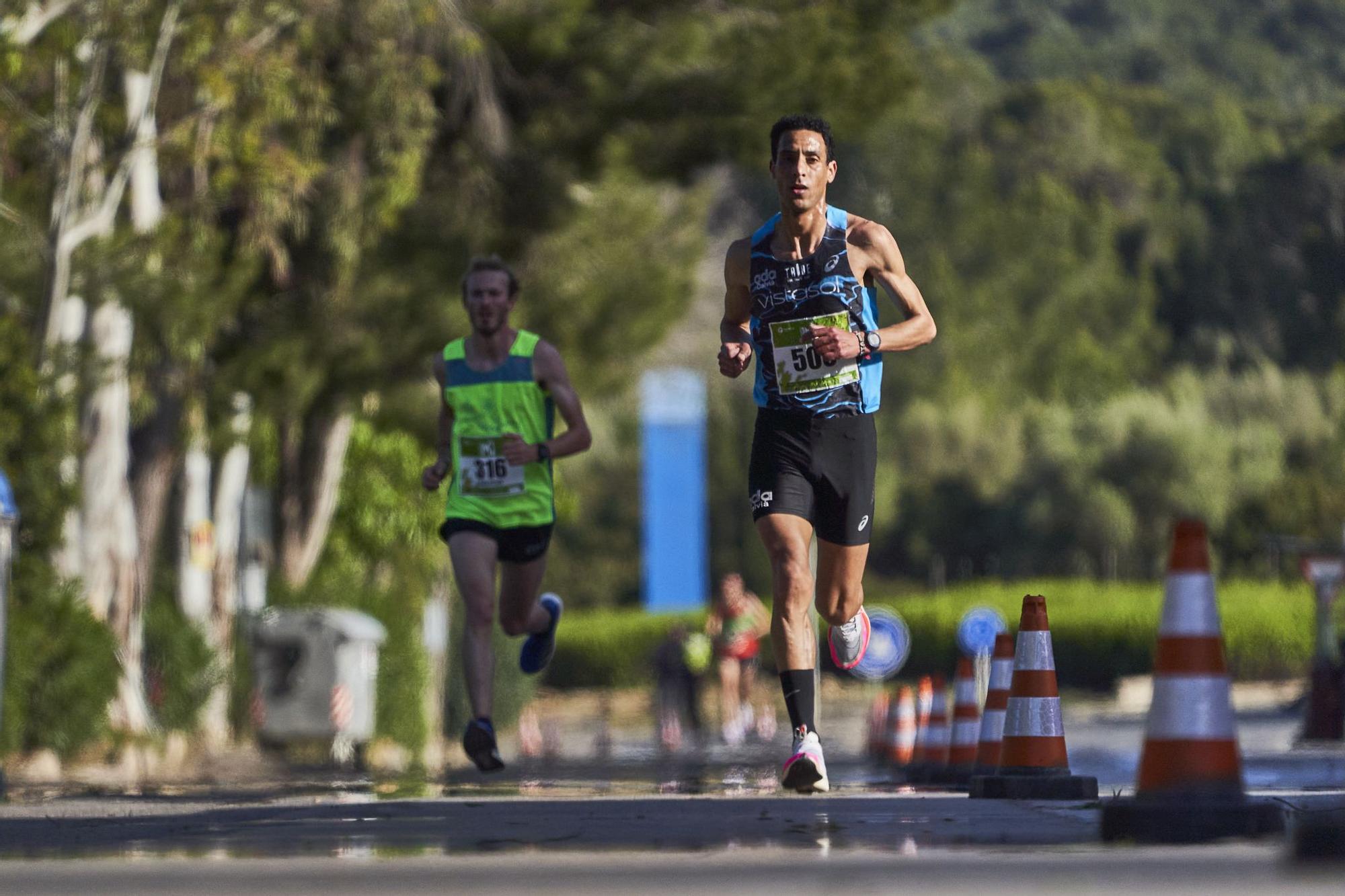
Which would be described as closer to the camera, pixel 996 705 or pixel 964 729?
pixel 996 705

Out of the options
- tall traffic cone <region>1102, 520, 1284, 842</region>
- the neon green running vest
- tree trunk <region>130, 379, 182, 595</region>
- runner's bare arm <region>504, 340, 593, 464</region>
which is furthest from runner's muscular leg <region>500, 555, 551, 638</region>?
tree trunk <region>130, 379, 182, 595</region>

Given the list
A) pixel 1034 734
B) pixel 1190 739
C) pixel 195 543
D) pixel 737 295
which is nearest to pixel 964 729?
pixel 1034 734

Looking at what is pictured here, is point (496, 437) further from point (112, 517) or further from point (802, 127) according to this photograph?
point (112, 517)

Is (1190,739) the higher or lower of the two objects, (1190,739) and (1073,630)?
the lower

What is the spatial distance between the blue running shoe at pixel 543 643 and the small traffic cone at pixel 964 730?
1868mm

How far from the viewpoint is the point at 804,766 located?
8953mm

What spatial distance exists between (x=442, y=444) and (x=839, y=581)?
230 cm

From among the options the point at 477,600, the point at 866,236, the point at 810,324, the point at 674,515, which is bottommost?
the point at 477,600

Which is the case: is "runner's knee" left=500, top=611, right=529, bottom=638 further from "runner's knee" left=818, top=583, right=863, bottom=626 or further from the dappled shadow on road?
"runner's knee" left=818, top=583, right=863, bottom=626

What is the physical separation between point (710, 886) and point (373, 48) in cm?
1717

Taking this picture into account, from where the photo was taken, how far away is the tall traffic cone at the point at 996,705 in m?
10.6

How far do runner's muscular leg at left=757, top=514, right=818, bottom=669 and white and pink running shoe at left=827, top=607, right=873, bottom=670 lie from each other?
Answer: 1.69 feet

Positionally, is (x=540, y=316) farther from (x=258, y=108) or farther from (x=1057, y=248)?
(x=1057, y=248)

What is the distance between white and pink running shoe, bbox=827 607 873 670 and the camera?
9945 millimetres
